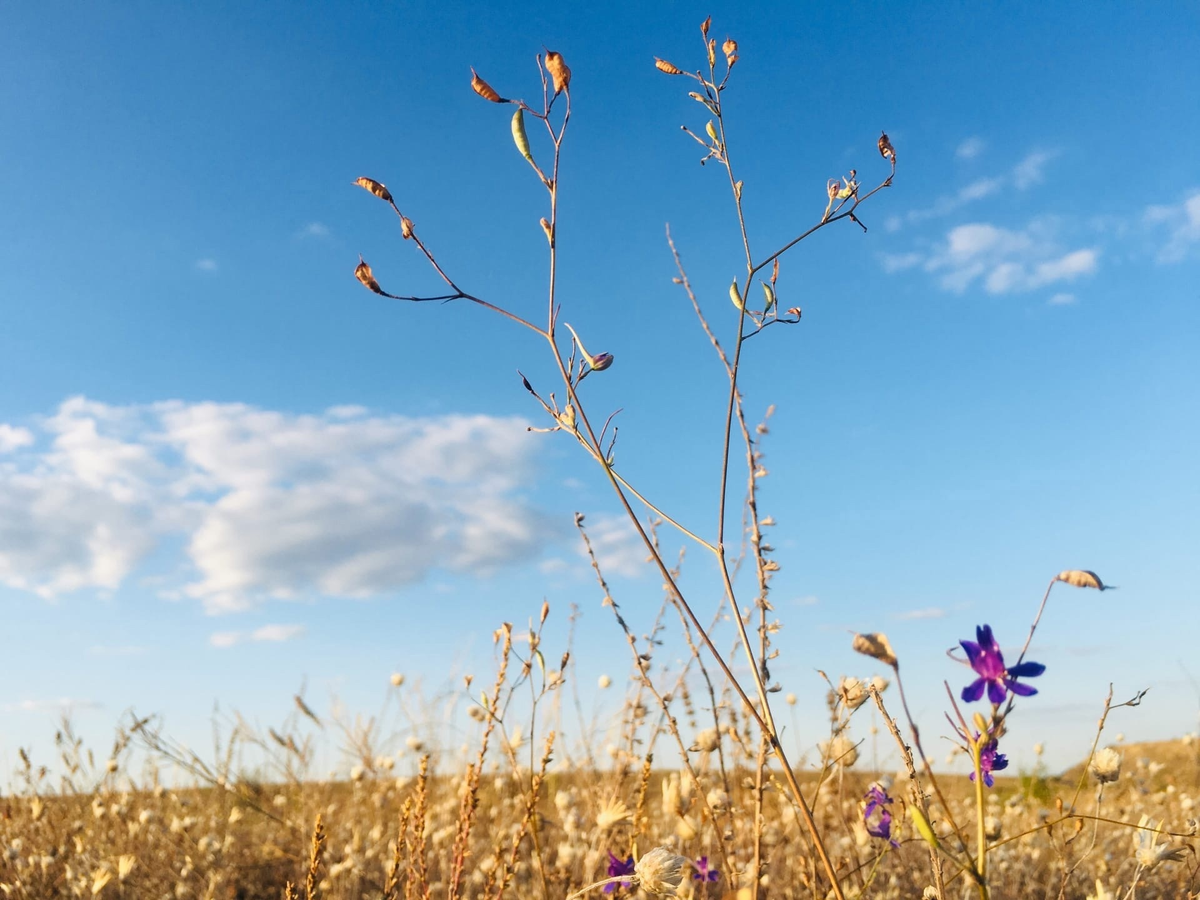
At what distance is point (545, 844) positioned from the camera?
4.64m

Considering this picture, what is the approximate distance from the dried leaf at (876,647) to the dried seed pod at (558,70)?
1154 mm

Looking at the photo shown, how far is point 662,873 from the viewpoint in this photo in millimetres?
1495

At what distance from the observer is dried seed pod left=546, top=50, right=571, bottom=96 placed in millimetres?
1627

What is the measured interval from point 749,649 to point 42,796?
6.13m

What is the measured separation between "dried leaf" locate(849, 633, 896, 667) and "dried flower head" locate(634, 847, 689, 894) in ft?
2.23

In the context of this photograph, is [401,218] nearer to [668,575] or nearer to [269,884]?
[668,575]

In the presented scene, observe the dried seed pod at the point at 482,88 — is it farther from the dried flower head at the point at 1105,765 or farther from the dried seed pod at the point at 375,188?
the dried flower head at the point at 1105,765

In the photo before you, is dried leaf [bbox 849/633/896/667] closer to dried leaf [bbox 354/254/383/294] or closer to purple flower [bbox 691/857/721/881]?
dried leaf [bbox 354/254/383/294]

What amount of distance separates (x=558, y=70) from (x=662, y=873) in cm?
142

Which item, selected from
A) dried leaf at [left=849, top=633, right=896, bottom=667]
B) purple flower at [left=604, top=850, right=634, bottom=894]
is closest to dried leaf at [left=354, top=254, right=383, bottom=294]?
dried leaf at [left=849, top=633, right=896, bottom=667]

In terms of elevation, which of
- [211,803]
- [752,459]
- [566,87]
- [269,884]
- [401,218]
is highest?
[566,87]

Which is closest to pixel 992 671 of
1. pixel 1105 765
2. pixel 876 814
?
pixel 876 814

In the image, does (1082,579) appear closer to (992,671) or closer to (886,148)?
(992,671)

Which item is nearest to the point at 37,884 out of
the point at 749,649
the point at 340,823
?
the point at 340,823
